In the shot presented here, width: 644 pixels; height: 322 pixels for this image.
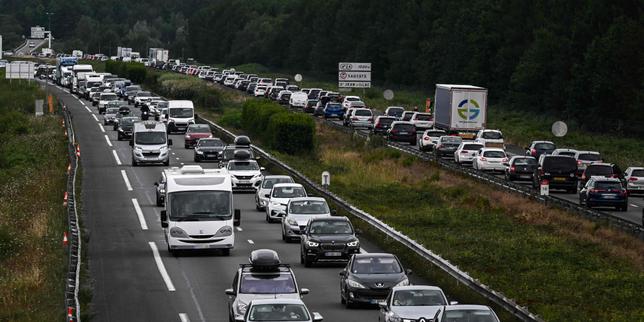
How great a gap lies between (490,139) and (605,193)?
2552cm

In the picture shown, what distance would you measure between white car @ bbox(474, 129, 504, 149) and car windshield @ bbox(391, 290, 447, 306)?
51.6 meters

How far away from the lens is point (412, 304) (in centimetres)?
2836

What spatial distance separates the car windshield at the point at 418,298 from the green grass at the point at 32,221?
6.89 metres

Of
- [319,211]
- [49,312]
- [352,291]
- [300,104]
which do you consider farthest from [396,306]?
[300,104]

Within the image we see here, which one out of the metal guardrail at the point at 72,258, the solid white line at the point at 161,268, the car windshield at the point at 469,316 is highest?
the car windshield at the point at 469,316

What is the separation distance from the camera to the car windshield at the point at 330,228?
4044 centimetres

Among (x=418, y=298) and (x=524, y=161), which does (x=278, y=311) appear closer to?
(x=418, y=298)

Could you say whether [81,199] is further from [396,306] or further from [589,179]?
[396,306]

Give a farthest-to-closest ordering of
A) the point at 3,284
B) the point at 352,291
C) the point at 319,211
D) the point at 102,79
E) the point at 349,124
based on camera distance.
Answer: the point at 102,79
the point at 349,124
the point at 319,211
the point at 3,284
the point at 352,291

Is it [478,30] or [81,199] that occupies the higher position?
[478,30]

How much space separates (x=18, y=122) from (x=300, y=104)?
2580cm

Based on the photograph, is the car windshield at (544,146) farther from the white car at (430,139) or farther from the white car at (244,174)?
the white car at (244,174)

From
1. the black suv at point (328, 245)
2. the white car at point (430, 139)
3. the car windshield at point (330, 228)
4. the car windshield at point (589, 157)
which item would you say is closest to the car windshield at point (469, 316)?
the black suv at point (328, 245)

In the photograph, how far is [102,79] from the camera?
144625mm
